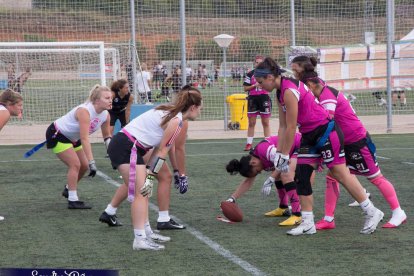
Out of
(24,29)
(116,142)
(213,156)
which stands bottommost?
(213,156)

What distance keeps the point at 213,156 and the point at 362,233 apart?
24.5 feet

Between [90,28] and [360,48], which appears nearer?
[360,48]

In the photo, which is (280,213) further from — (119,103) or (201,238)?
(119,103)

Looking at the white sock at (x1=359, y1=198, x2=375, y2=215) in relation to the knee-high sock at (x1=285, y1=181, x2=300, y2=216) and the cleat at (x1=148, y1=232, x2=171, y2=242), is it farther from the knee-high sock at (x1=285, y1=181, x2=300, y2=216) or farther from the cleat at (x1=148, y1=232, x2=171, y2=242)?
the cleat at (x1=148, y1=232, x2=171, y2=242)

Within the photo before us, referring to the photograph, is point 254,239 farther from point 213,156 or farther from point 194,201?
point 213,156

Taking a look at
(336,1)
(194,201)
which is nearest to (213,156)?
(194,201)

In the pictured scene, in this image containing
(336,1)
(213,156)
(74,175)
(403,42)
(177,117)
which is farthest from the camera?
(336,1)

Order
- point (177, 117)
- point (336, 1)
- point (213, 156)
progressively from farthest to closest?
point (336, 1), point (213, 156), point (177, 117)

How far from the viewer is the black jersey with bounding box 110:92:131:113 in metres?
15.3

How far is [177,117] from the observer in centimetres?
764

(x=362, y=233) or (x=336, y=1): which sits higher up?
(x=336, y=1)

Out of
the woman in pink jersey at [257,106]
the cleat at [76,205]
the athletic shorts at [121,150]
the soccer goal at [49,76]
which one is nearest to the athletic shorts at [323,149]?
the athletic shorts at [121,150]

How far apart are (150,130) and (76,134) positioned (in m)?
2.66

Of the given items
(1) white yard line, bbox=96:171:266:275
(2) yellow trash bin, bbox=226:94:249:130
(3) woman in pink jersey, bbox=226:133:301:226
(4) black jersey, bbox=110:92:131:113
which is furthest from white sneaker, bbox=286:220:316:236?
(2) yellow trash bin, bbox=226:94:249:130
